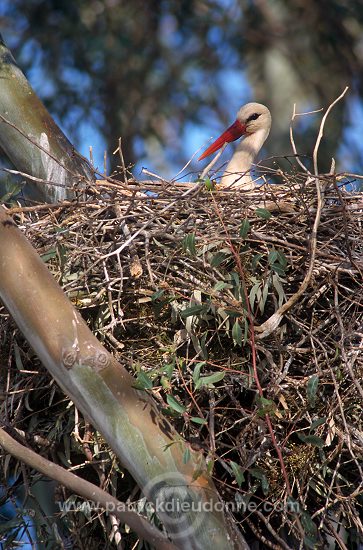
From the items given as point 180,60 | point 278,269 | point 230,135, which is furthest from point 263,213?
point 180,60

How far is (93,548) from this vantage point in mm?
3619

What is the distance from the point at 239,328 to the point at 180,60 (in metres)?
5.71

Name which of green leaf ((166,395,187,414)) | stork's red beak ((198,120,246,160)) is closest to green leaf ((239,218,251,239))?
green leaf ((166,395,187,414))

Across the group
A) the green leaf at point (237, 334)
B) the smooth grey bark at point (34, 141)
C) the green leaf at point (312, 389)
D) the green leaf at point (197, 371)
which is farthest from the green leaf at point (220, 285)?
the smooth grey bark at point (34, 141)

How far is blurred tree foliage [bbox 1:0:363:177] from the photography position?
773 cm

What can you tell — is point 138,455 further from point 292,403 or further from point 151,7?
point 151,7

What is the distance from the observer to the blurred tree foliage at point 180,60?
7.73 metres

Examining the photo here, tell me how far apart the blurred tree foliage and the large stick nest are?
403 centimetres

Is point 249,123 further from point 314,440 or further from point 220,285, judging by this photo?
point 314,440

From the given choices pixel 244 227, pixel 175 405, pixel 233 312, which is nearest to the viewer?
pixel 175 405

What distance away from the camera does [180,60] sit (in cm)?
858

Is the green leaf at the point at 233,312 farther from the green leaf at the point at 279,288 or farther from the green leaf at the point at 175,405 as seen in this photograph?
the green leaf at the point at 175,405

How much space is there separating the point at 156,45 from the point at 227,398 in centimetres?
550

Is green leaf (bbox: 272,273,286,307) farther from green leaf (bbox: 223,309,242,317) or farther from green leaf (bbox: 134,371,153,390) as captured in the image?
green leaf (bbox: 134,371,153,390)
